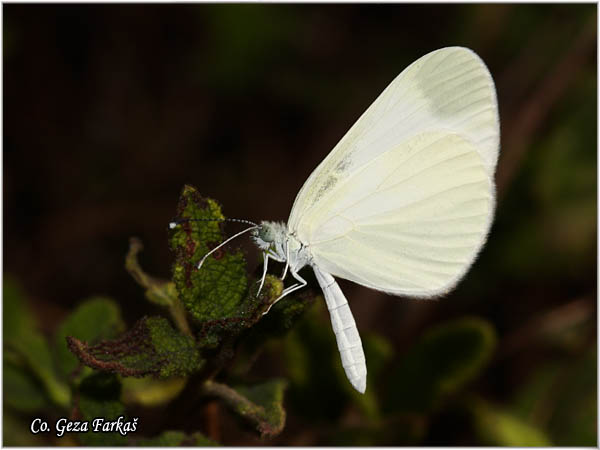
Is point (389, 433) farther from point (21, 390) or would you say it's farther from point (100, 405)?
point (21, 390)

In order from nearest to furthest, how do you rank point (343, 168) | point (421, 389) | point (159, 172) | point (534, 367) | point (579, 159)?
1. point (343, 168)
2. point (421, 389)
3. point (534, 367)
4. point (579, 159)
5. point (159, 172)

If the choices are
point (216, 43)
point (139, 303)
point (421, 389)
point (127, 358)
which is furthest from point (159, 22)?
point (127, 358)

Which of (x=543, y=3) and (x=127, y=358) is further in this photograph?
(x=543, y=3)

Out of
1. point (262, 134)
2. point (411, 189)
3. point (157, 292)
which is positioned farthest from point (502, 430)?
point (262, 134)

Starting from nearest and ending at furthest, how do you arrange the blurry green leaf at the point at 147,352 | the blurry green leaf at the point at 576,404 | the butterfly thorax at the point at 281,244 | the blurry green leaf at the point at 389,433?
the blurry green leaf at the point at 147,352 → the butterfly thorax at the point at 281,244 → the blurry green leaf at the point at 389,433 → the blurry green leaf at the point at 576,404

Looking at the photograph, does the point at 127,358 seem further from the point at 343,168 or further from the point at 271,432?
the point at 343,168

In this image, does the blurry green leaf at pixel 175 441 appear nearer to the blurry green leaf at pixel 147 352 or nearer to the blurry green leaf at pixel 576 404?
the blurry green leaf at pixel 147 352

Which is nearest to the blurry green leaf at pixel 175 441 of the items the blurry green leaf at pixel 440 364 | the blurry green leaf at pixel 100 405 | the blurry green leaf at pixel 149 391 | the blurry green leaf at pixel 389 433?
the blurry green leaf at pixel 100 405
